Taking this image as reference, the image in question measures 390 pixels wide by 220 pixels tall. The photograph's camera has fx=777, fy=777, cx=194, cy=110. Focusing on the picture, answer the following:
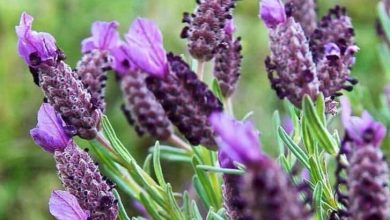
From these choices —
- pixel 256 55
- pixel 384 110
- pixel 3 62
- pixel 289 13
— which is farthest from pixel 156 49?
pixel 256 55

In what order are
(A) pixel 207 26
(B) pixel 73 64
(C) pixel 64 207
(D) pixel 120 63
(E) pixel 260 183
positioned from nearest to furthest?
(E) pixel 260 183
(C) pixel 64 207
(A) pixel 207 26
(D) pixel 120 63
(B) pixel 73 64

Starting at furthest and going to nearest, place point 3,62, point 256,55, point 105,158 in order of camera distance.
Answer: point 256,55, point 3,62, point 105,158

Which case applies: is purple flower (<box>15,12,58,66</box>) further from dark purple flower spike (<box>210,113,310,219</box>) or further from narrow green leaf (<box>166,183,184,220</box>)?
dark purple flower spike (<box>210,113,310,219</box>)

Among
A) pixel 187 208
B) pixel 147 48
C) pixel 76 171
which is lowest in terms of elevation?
pixel 187 208

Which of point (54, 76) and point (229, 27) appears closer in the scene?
point (54, 76)

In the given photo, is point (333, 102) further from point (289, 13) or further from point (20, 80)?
point (20, 80)

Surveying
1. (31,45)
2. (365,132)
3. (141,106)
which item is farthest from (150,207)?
(365,132)

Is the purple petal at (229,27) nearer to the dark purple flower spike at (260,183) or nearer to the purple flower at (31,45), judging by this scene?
the purple flower at (31,45)

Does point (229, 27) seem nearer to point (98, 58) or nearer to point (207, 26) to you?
point (207, 26)
